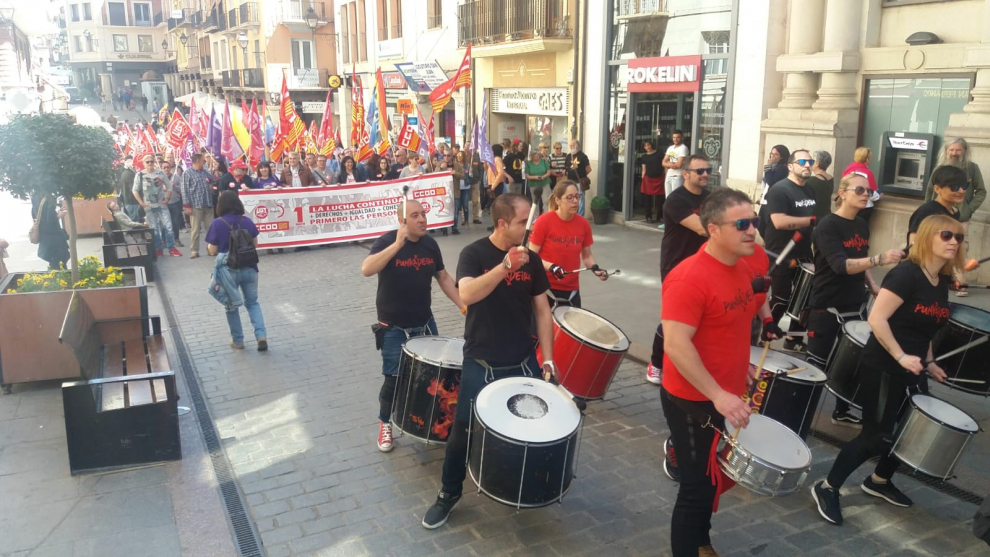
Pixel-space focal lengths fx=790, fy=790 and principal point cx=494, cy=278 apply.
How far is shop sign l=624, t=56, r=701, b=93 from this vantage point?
1429cm

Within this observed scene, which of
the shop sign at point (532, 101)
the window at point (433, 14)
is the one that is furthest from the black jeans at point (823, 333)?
the window at point (433, 14)

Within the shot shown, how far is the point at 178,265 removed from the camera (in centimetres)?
1349

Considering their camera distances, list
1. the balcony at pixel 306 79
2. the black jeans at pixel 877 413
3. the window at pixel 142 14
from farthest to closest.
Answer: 1. the window at pixel 142 14
2. the balcony at pixel 306 79
3. the black jeans at pixel 877 413

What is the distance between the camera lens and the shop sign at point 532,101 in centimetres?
1850

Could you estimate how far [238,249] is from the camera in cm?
827

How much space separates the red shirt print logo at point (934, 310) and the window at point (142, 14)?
267ft

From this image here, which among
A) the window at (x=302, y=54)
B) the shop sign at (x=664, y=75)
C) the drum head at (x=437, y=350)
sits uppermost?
the window at (x=302, y=54)

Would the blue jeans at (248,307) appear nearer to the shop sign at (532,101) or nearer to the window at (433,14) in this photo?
the shop sign at (532,101)

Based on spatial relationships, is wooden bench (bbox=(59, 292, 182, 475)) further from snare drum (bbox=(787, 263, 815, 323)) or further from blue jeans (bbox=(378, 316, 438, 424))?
snare drum (bbox=(787, 263, 815, 323))

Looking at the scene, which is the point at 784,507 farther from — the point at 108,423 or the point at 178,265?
the point at 178,265

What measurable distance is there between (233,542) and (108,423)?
1.58m

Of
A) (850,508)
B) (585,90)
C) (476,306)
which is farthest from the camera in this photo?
(585,90)

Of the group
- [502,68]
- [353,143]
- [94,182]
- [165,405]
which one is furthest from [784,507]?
[502,68]

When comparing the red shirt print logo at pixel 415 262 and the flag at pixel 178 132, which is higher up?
the flag at pixel 178 132
